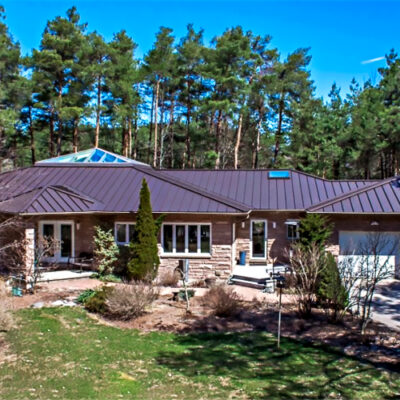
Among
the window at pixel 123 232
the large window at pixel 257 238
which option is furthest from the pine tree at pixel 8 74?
the large window at pixel 257 238

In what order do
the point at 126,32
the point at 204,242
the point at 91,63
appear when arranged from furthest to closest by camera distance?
the point at 126,32, the point at 91,63, the point at 204,242

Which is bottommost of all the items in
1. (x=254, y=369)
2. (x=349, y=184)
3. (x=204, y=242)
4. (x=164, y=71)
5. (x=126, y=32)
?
(x=254, y=369)

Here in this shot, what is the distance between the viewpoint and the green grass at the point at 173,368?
6559 millimetres

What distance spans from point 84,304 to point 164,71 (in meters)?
23.6

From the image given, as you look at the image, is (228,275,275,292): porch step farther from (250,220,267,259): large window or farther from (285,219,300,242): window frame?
(285,219,300,242): window frame

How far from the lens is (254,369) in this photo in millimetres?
7656

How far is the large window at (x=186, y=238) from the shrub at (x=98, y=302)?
5.29 meters

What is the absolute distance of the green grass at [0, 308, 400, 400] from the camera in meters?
6.56

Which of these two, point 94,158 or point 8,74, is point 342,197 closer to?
point 94,158

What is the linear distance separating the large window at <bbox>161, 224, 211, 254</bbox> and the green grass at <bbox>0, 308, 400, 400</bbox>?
272 inches

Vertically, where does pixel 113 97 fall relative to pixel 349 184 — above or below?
above

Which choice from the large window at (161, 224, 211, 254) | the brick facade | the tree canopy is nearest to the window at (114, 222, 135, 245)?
the brick facade

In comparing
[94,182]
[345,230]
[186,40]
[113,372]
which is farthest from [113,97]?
[113,372]

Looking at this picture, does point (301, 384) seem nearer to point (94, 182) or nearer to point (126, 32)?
point (94, 182)
